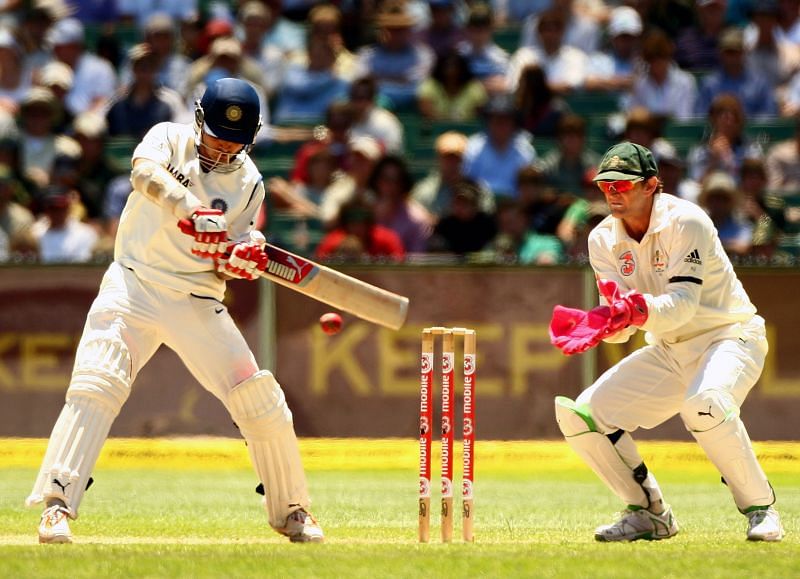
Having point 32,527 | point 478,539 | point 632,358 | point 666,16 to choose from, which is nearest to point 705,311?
point 632,358

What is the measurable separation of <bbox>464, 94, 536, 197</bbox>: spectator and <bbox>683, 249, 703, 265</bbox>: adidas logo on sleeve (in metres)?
6.41

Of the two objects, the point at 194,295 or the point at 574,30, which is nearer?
the point at 194,295

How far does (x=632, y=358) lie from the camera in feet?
24.5

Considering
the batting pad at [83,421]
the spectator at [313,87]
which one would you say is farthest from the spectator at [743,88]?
the batting pad at [83,421]

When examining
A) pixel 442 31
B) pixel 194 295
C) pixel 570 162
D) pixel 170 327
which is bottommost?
pixel 170 327

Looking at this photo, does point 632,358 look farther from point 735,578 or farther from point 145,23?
point 145,23

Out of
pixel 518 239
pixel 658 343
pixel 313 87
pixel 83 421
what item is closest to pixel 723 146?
pixel 518 239

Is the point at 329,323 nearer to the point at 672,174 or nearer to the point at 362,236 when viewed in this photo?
the point at 362,236

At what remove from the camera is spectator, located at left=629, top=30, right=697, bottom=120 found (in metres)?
14.1

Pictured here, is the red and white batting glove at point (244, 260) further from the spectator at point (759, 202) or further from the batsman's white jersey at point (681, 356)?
the spectator at point (759, 202)

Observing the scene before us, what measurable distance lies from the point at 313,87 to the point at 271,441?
793 centimetres

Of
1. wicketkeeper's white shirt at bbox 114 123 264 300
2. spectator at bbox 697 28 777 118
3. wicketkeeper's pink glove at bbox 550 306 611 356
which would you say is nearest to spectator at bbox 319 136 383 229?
spectator at bbox 697 28 777 118

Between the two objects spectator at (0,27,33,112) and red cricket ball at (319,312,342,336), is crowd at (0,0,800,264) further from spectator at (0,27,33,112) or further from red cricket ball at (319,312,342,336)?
red cricket ball at (319,312,342,336)

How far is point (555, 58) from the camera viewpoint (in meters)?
14.6
